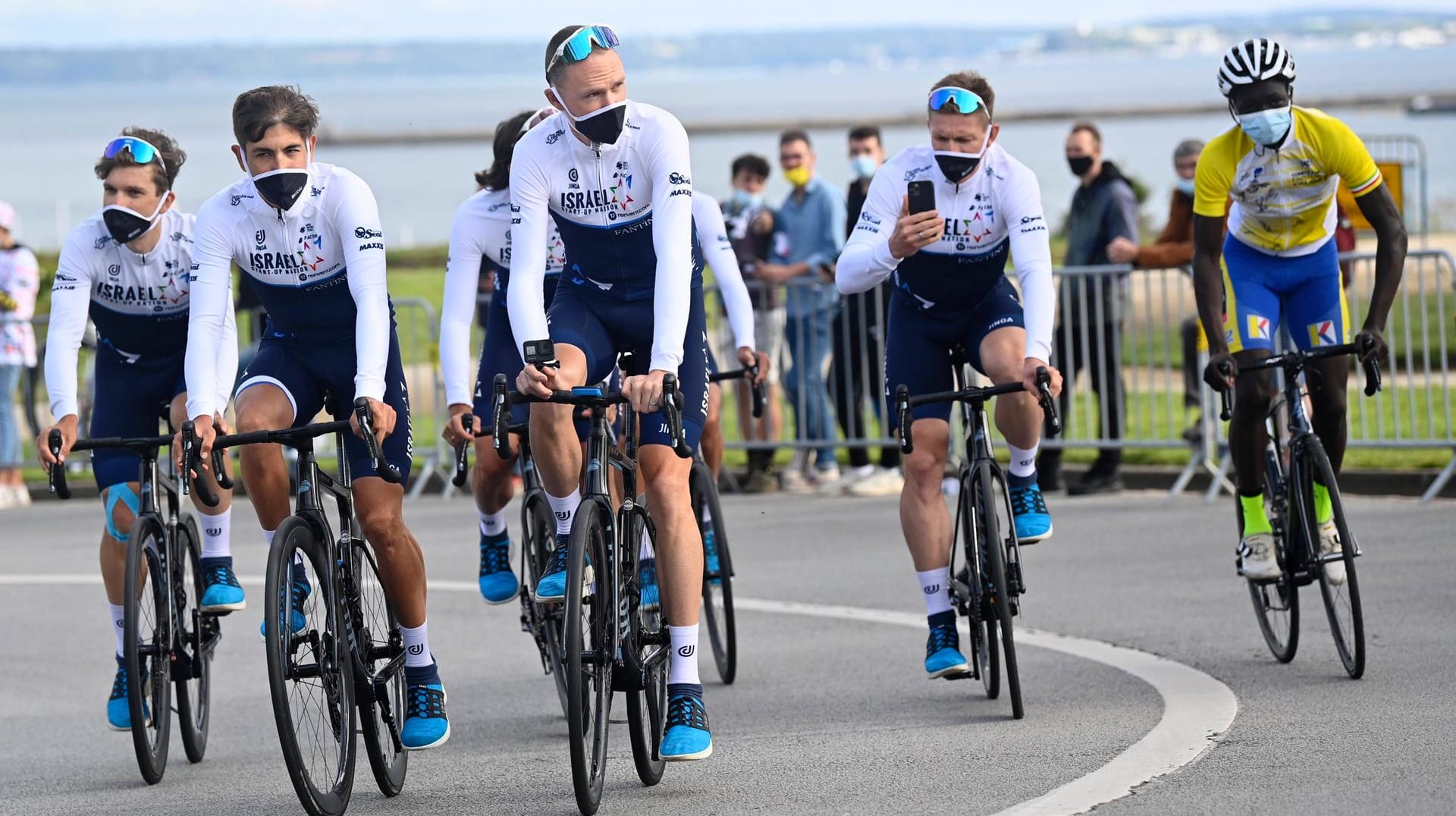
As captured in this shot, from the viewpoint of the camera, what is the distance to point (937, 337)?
783 cm

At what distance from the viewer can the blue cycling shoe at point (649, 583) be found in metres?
6.83

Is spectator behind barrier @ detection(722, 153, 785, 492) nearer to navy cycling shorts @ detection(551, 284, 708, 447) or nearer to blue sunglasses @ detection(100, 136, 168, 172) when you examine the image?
blue sunglasses @ detection(100, 136, 168, 172)

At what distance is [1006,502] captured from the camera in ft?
24.4

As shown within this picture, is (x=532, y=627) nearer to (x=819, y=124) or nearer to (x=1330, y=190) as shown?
(x=1330, y=190)

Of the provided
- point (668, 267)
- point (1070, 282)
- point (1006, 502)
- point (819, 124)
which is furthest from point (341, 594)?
point (819, 124)

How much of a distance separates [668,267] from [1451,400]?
9.46 meters

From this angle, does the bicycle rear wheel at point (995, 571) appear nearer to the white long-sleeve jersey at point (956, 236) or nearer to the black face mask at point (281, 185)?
the white long-sleeve jersey at point (956, 236)

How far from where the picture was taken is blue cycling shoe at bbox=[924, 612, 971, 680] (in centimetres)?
743

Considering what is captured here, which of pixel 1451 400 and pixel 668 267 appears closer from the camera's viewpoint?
pixel 668 267

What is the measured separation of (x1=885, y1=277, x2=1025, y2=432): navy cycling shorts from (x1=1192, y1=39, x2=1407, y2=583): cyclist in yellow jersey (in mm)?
810

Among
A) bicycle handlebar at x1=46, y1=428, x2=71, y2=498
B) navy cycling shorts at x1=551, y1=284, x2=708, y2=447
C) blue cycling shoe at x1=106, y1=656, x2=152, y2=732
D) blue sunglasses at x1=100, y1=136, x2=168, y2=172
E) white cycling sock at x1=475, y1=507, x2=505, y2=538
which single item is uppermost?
blue sunglasses at x1=100, y1=136, x2=168, y2=172

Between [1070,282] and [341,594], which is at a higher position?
[1070,282]

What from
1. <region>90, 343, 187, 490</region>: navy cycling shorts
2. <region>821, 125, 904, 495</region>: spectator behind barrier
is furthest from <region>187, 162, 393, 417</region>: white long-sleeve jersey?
<region>821, 125, 904, 495</region>: spectator behind barrier

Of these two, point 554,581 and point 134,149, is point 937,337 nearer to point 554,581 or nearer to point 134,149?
point 554,581
